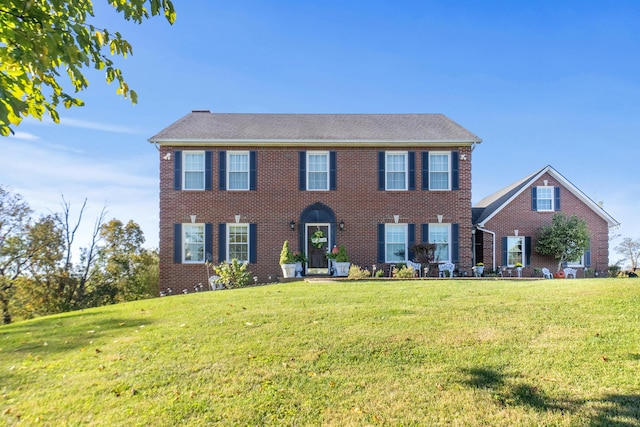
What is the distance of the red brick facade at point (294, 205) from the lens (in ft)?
53.9

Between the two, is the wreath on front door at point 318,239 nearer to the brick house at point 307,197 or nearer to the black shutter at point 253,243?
the brick house at point 307,197

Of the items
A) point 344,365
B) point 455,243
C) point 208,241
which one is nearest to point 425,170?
point 455,243

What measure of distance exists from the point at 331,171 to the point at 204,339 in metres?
11.2

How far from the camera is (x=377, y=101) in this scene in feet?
65.3

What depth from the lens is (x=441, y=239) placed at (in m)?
16.8

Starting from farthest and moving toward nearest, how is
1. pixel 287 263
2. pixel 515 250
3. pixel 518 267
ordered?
1. pixel 515 250
2. pixel 518 267
3. pixel 287 263

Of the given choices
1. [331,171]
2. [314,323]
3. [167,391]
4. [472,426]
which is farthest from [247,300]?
[331,171]

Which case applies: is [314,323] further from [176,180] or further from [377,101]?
[377,101]

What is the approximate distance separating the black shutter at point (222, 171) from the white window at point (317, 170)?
10.9 feet

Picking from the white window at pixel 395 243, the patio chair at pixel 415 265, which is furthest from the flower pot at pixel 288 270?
the patio chair at pixel 415 265

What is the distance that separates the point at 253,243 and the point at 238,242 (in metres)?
0.62

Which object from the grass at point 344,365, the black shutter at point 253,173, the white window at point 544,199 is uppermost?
the black shutter at point 253,173

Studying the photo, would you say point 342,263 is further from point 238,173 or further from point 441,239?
point 238,173

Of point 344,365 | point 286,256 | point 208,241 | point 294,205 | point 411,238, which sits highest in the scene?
point 294,205
